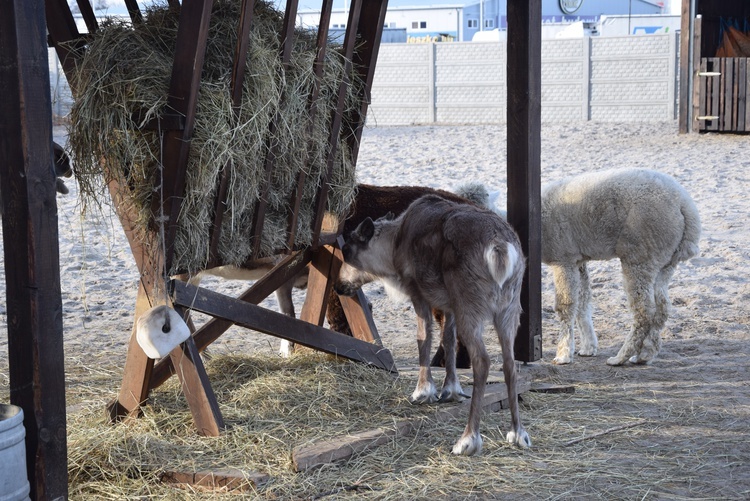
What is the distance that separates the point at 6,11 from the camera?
3480 millimetres

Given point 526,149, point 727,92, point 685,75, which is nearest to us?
point 526,149

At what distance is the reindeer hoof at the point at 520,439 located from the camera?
16.6ft

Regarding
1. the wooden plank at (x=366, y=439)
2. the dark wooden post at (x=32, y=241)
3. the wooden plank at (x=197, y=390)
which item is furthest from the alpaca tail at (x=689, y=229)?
the dark wooden post at (x=32, y=241)

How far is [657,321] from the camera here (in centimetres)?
759

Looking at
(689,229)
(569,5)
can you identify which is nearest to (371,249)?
(689,229)

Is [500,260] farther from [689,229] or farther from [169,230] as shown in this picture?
[689,229]

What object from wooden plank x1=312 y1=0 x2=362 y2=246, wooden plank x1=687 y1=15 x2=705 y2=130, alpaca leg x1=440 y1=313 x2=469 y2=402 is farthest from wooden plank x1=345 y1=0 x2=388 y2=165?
wooden plank x1=687 y1=15 x2=705 y2=130

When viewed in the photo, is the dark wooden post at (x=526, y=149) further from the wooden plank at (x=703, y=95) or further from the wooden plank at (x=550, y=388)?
the wooden plank at (x=703, y=95)

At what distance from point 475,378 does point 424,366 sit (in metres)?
0.70

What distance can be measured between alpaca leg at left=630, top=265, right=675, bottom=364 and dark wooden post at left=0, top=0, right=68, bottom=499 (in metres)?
5.28

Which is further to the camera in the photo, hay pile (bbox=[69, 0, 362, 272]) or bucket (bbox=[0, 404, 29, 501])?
hay pile (bbox=[69, 0, 362, 272])

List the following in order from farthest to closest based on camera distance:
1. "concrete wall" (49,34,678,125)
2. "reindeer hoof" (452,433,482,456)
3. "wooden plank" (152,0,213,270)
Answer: "concrete wall" (49,34,678,125), "reindeer hoof" (452,433,482,456), "wooden plank" (152,0,213,270)

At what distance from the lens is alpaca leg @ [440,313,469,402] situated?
5.66m

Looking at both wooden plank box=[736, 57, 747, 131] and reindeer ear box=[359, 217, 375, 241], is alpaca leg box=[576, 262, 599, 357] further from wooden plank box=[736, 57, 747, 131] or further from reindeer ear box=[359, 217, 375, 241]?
wooden plank box=[736, 57, 747, 131]
